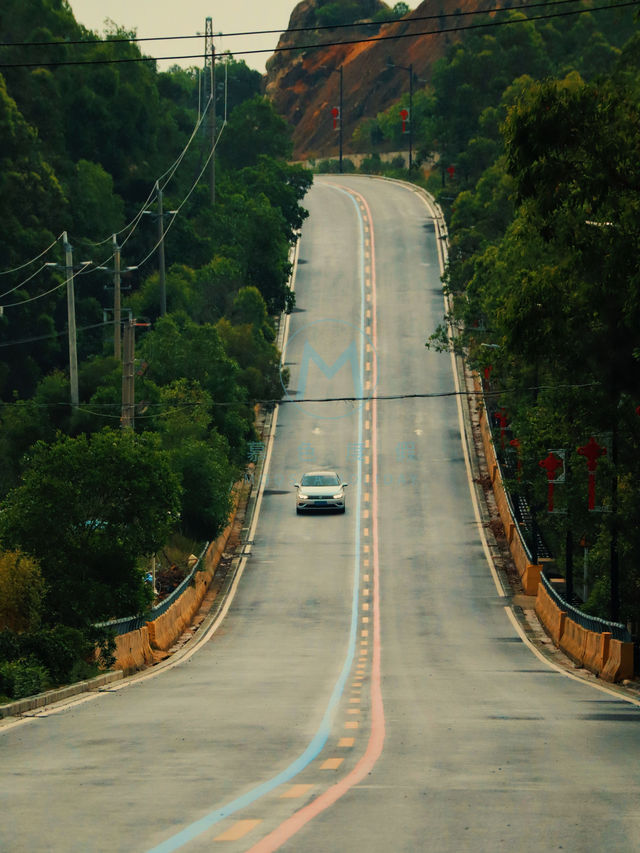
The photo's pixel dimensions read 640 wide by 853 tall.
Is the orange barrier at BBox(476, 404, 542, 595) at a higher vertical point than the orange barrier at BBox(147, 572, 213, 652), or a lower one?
higher

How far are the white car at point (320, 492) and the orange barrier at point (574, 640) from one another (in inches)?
837

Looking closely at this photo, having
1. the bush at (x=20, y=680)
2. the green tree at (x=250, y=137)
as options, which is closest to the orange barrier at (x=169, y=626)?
the bush at (x=20, y=680)

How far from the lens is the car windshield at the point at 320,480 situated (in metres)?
58.8

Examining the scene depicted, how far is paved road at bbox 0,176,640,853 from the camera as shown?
9250 mm

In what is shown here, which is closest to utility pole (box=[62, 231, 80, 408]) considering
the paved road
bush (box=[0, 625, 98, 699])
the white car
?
the paved road

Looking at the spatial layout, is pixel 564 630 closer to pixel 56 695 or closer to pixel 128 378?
pixel 128 378

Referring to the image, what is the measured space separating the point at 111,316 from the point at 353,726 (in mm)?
66986

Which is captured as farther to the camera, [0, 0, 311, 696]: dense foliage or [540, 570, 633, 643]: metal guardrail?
[0, 0, 311, 696]: dense foliage

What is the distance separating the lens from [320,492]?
190 feet

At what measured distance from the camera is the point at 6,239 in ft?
243

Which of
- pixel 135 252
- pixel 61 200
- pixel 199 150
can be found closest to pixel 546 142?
pixel 61 200

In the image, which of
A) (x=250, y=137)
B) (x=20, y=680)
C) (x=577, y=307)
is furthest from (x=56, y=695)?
(x=250, y=137)

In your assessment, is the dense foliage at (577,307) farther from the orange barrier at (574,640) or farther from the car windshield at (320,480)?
the car windshield at (320,480)

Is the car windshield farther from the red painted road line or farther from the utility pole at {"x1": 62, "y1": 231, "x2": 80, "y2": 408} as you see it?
the red painted road line
